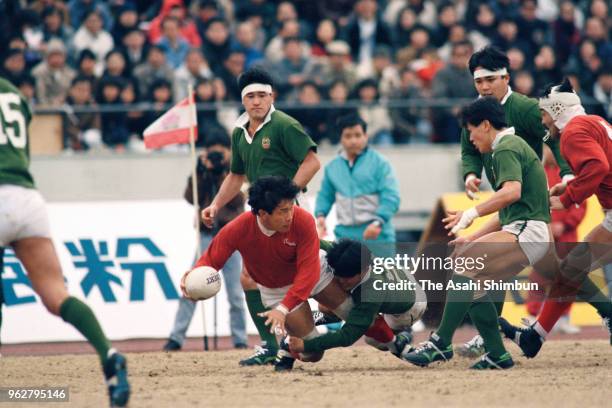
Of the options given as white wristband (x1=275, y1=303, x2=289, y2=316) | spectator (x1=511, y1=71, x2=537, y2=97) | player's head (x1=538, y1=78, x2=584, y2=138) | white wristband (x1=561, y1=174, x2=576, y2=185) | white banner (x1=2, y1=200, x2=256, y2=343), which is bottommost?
white banner (x1=2, y1=200, x2=256, y2=343)

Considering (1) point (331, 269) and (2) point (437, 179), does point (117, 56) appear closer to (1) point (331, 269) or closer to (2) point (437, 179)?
(2) point (437, 179)

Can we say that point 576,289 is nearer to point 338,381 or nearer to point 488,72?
point 488,72

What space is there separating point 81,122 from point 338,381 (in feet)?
26.8

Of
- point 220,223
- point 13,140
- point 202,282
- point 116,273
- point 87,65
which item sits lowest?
point 116,273

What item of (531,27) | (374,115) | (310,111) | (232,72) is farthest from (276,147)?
(531,27)

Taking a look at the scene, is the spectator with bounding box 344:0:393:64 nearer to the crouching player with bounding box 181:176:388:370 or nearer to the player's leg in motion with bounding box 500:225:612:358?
the player's leg in motion with bounding box 500:225:612:358

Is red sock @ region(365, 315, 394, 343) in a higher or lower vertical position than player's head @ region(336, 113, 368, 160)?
lower

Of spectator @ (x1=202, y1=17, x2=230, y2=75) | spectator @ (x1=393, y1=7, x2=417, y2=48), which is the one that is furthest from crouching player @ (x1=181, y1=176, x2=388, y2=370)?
spectator @ (x1=393, y1=7, x2=417, y2=48)

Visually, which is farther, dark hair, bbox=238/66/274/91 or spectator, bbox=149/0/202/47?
spectator, bbox=149/0/202/47

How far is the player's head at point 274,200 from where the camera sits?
935 centimetres

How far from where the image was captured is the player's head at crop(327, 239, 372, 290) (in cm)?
990

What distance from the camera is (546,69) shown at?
19016 millimetres

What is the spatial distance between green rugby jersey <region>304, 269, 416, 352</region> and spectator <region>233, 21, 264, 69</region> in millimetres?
8461

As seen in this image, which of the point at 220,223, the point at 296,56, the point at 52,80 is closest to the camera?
the point at 220,223
